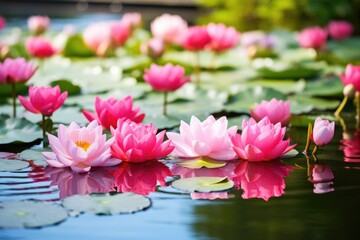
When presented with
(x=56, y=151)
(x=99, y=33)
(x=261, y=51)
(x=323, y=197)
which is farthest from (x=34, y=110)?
(x=261, y=51)

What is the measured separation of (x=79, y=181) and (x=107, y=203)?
176 mm

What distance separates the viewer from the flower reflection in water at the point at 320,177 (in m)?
1.50

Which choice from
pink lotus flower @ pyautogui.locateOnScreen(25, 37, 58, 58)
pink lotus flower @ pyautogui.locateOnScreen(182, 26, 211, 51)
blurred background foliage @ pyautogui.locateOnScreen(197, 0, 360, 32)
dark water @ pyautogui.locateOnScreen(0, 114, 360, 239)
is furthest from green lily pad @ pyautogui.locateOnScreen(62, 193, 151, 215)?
blurred background foliage @ pyautogui.locateOnScreen(197, 0, 360, 32)

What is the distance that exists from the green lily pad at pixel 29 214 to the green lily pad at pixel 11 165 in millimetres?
276

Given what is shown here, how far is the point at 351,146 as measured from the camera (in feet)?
6.30

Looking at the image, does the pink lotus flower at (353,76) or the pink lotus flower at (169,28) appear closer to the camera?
the pink lotus flower at (353,76)

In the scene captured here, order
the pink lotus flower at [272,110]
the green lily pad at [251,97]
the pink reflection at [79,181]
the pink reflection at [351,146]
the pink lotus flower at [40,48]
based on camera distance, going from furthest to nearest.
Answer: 1. the pink lotus flower at [40,48]
2. the green lily pad at [251,97]
3. the pink lotus flower at [272,110]
4. the pink reflection at [351,146]
5. the pink reflection at [79,181]

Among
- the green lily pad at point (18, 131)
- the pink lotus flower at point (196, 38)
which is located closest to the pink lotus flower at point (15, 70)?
the green lily pad at point (18, 131)

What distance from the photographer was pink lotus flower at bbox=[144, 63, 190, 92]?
2211 mm

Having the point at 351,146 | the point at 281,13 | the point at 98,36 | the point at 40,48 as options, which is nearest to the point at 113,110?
the point at 351,146

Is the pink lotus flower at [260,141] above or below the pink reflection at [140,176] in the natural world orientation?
above

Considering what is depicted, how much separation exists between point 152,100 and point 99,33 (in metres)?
1.04

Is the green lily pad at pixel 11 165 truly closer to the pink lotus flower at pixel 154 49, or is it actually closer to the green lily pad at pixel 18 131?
the green lily pad at pixel 18 131

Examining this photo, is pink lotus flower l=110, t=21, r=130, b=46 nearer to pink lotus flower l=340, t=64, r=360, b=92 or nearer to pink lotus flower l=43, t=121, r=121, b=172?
pink lotus flower l=340, t=64, r=360, b=92
